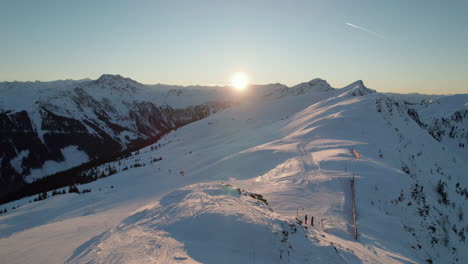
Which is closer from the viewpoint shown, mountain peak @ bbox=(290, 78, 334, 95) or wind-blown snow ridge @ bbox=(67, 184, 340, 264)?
wind-blown snow ridge @ bbox=(67, 184, 340, 264)

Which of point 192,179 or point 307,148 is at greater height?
point 307,148

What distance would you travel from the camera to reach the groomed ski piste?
692cm

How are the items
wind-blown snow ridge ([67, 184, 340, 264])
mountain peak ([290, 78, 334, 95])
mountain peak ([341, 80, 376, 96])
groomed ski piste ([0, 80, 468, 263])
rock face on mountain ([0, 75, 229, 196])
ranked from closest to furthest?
wind-blown snow ridge ([67, 184, 340, 264]), groomed ski piste ([0, 80, 468, 263]), mountain peak ([341, 80, 376, 96]), rock face on mountain ([0, 75, 229, 196]), mountain peak ([290, 78, 334, 95])

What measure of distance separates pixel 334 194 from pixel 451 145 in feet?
263

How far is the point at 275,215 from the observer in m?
8.84

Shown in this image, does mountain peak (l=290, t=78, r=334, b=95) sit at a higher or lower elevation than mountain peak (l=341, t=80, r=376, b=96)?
higher

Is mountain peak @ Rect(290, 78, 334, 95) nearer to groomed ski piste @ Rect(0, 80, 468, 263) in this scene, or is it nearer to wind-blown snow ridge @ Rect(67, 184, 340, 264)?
groomed ski piste @ Rect(0, 80, 468, 263)

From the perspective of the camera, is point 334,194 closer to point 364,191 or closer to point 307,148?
point 364,191

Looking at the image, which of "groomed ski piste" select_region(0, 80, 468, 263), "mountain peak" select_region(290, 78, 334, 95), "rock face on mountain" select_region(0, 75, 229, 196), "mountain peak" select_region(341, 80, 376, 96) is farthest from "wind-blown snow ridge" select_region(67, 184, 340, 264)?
"mountain peak" select_region(290, 78, 334, 95)

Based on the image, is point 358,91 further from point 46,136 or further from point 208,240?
point 46,136

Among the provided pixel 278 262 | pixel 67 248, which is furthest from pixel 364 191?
pixel 67 248

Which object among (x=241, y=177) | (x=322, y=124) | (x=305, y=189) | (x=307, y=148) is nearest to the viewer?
(x=305, y=189)

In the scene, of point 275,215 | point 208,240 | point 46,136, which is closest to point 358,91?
point 275,215

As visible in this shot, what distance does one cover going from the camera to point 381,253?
805 centimetres
